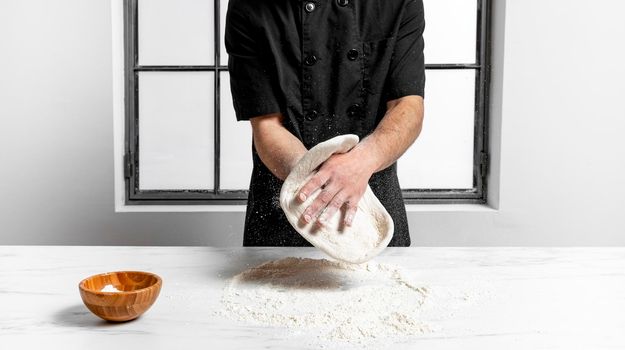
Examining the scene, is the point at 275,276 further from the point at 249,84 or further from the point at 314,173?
the point at 249,84

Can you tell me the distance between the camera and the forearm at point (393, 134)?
1.49 m

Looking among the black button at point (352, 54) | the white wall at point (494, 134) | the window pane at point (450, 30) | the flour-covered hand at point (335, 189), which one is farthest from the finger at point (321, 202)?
the window pane at point (450, 30)

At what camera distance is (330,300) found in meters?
1.26

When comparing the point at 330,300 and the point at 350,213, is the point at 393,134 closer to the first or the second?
the point at 350,213

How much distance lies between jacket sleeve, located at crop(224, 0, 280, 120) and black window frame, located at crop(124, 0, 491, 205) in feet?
2.45

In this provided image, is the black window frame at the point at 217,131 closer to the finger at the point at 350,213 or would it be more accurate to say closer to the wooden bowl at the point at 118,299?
the finger at the point at 350,213

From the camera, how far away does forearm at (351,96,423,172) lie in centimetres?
149

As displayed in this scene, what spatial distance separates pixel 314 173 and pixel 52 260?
0.63m

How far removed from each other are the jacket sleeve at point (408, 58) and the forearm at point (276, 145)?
31 cm

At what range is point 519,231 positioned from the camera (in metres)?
2.49

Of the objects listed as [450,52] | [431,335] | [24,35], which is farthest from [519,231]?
[24,35]

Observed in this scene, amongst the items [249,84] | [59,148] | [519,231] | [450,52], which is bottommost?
[519,231]

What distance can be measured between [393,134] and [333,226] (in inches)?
13.4

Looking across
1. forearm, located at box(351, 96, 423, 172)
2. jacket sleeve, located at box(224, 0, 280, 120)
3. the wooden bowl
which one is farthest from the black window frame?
the wooden bowl
